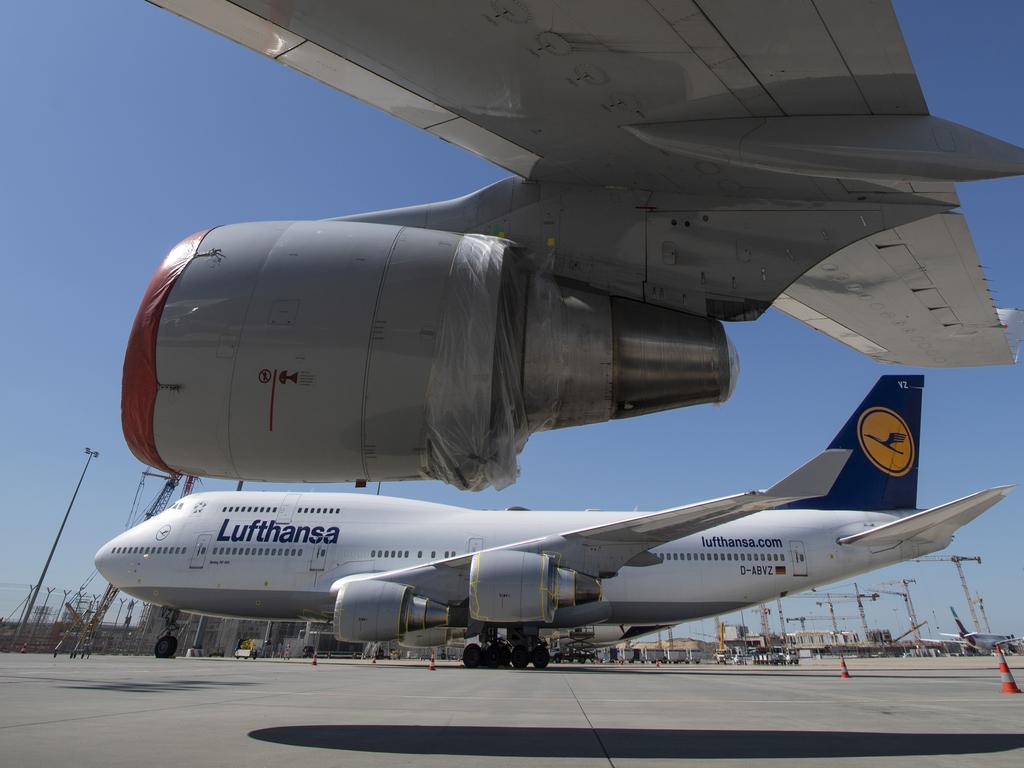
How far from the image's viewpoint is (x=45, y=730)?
337 cm

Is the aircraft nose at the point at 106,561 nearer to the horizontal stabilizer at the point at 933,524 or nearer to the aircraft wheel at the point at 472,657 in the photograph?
the aircraft wheel at the point at 472,657

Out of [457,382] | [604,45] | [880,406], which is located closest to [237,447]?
[457,382]

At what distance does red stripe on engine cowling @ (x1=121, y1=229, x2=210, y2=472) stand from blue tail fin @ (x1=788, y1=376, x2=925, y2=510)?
19.9m

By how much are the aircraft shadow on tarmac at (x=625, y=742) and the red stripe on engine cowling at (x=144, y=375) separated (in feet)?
5.97

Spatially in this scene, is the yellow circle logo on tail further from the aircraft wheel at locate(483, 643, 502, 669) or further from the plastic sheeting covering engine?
the plastic sheeting covering engine

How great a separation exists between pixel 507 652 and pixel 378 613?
4107 millimetres

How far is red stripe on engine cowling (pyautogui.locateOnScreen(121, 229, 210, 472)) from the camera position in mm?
3346

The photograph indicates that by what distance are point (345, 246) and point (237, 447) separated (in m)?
1.31

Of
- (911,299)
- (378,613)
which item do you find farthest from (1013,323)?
(378,613)

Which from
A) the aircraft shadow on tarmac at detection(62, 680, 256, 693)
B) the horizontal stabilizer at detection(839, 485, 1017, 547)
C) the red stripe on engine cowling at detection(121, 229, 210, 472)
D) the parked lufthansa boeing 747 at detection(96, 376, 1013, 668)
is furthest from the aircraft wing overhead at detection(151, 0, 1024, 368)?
the horizontal stabilizer at detection(839, 485, 1017, 547)

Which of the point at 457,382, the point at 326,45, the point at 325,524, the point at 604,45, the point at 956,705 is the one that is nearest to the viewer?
the point at 604,45

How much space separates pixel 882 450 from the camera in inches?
776

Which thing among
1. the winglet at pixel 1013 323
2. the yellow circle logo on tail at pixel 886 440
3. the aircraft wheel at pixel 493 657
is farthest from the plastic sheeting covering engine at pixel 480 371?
the yellow circle logo on tail at pixel 886 440

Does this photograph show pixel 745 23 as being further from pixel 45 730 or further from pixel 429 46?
pixel 45 730
